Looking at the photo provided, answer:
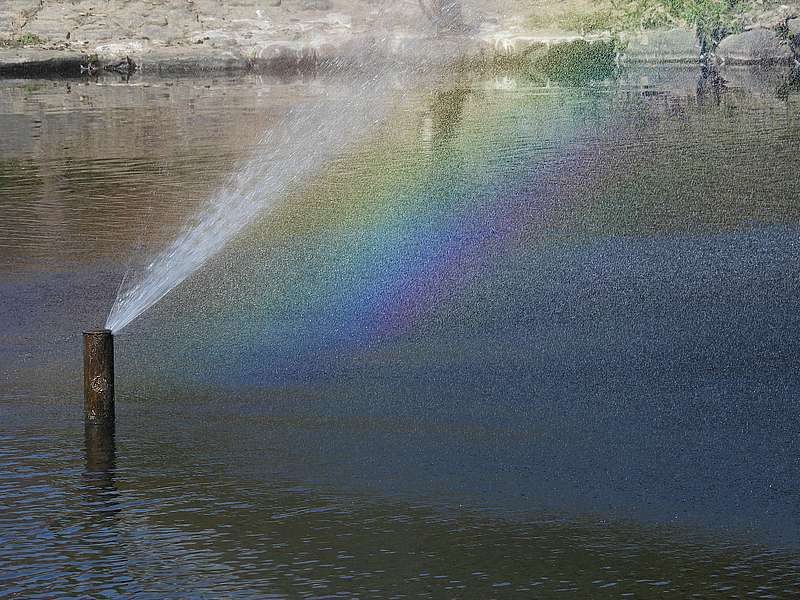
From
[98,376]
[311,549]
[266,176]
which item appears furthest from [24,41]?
[311,549]

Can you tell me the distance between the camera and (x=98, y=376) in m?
9.36

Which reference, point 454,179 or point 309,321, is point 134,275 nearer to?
point 309,321

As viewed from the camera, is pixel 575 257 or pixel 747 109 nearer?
pixel 575 257

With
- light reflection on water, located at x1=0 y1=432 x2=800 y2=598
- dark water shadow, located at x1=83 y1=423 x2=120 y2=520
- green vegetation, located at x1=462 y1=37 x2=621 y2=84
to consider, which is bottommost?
light reflection on water, located at x1=0 y1=432 x2=800 y2=598

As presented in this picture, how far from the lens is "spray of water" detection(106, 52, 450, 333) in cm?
1453

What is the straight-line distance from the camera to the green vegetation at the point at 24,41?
55.0 m

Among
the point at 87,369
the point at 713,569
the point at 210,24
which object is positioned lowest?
the point at 713,569

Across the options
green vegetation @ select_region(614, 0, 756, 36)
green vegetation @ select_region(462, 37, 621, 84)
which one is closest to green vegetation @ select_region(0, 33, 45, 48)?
green vegetation @ select_region(462, 37, 621, 84)

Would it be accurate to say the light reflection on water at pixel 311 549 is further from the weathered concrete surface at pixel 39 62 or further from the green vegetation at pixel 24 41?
the green vegetation at pixel 24 41

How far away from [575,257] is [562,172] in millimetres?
7569

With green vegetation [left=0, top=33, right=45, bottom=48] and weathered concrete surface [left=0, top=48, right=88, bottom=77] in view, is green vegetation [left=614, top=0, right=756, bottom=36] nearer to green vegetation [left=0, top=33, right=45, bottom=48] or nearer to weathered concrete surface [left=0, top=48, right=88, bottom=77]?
weathered concrete surface [left=0, top=48, right=88, bottom=77]

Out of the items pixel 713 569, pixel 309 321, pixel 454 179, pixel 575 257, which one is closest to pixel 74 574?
pixel 713 569

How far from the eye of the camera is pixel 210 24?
57844mm

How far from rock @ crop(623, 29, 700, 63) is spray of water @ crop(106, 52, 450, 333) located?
9.48 m
